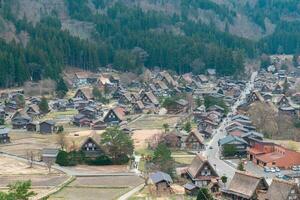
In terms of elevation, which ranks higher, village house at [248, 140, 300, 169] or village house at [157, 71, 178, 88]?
village house at [248, 140, 300, 169]

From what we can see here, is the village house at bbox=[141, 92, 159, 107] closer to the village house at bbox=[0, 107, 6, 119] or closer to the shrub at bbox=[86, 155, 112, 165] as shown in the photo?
the village house at bbox=[0, 107, 6, 119]

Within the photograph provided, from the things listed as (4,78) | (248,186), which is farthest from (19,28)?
(248,186)

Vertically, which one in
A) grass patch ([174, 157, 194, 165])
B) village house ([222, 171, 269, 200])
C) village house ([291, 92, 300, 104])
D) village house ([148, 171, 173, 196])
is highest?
village house ([222, 171, 269, 200])

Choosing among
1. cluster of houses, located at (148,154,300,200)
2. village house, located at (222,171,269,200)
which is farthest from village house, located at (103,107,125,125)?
village house, located at (222,171,269,200)

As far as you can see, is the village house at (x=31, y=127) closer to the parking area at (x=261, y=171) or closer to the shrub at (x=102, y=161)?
the shrub at (x=102, y=161)

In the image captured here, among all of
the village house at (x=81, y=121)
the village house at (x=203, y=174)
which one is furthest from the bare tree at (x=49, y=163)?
the village house at (x=81, y=121)
